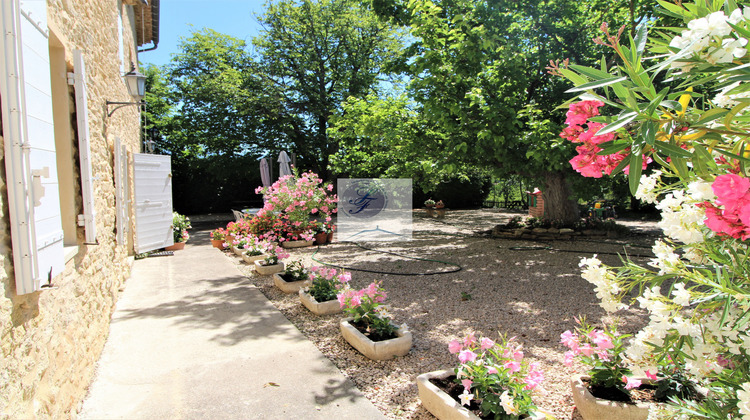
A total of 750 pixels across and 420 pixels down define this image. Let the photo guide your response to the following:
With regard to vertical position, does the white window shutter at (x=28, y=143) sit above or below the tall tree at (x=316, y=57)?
below

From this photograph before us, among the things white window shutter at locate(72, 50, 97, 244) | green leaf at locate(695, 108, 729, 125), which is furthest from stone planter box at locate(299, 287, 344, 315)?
green leaf at locate(695, 108, 729, 125)

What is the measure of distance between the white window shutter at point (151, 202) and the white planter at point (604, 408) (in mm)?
6177

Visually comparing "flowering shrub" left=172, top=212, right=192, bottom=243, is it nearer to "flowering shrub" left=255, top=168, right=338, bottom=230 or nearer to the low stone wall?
"flowering shrub" left=255, top=168, right=338, bottom=230

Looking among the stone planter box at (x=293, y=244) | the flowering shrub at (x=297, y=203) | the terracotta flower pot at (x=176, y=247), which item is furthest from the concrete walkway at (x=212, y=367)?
the flowering shrub at (x=297, y=203)

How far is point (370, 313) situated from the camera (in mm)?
3768

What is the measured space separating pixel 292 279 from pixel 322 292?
105 cm

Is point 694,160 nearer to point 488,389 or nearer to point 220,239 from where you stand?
point 488,389

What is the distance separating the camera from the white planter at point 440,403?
233cm

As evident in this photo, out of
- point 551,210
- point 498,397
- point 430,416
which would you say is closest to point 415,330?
point 430,416

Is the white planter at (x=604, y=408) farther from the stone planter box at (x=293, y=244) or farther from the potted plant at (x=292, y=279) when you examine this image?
the stone planter box at (x=293, y=244)

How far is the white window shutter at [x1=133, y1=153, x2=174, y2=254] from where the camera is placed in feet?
21.0

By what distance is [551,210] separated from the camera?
1033cm

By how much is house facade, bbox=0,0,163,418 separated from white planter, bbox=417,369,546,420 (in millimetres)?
2029

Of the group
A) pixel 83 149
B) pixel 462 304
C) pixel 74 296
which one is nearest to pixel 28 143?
pixel 74 296
